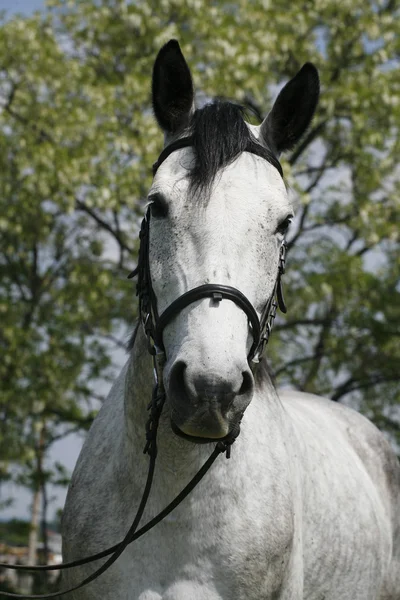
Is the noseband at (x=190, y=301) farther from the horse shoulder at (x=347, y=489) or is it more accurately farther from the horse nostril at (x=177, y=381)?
the horse shoulder at (x=347, y=489)

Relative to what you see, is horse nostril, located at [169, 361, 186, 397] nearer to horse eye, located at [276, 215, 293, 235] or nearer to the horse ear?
horse eye, located at [276, 215, 293, 235]

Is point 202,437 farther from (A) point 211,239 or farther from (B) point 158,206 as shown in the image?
(B) point 158,206

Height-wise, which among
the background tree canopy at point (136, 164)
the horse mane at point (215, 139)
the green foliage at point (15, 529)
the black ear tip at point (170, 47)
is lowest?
the horse mane at point (215, 139)

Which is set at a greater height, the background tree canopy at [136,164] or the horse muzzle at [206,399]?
the background tree canopy at [136,164]

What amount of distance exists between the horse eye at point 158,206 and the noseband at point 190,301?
0.46ft

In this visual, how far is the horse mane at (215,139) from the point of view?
3471 mm

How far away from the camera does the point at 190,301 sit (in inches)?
125

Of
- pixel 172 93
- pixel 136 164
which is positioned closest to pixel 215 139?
pixel 172 93

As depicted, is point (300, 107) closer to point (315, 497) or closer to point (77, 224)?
point (315, 497)

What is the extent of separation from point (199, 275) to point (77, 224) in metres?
13.8

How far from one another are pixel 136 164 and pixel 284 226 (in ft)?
30.1

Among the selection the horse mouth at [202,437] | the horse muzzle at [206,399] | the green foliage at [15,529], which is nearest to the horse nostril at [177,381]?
the horse muzzle at [206,399]

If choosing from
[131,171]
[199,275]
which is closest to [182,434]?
[199,275]

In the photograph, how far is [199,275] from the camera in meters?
3.24
